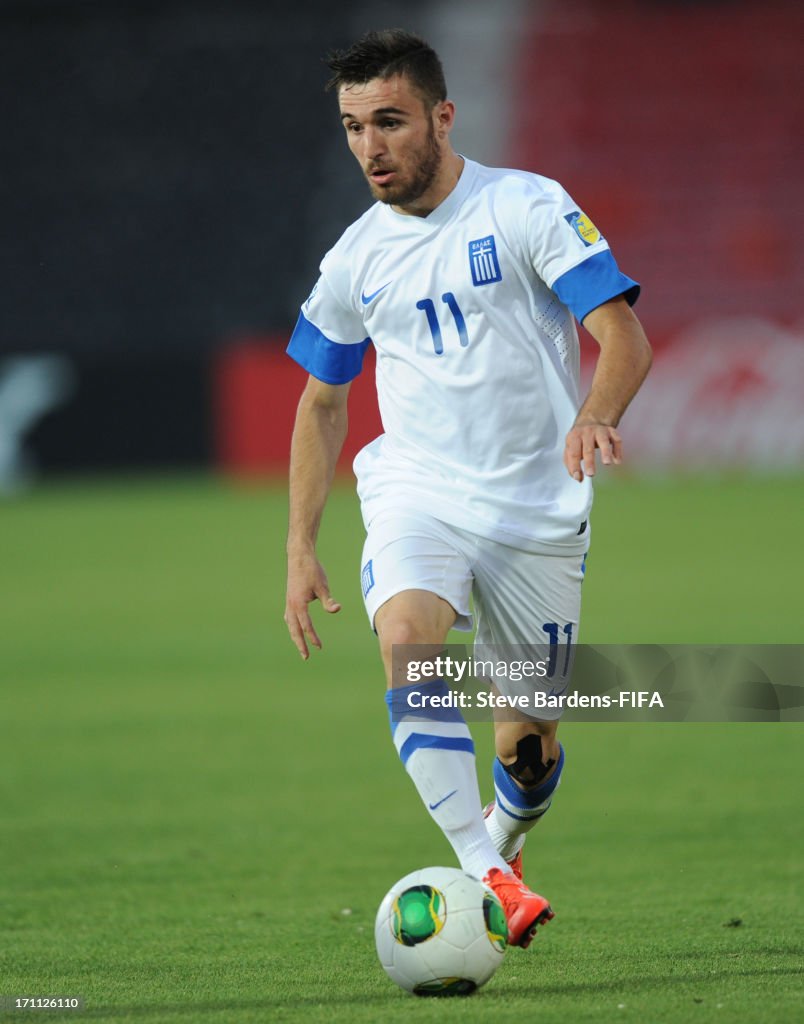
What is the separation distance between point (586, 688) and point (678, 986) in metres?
2.49

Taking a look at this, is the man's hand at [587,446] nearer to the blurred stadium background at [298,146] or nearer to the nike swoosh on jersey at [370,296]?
the nike swoosh on jersey at [370,296]

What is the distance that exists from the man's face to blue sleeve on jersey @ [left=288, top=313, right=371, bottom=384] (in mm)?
507

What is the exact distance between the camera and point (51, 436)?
23.0m

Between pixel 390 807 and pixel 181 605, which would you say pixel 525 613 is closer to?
pixel 390 807

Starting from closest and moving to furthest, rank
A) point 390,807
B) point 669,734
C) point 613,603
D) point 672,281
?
point 390,807
point 669,734
point 613,603
point 672,281

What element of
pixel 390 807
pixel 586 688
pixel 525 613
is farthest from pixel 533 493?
pixel 390 807

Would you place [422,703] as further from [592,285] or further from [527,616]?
[592,285]

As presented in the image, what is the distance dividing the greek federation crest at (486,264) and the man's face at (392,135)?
0.24m

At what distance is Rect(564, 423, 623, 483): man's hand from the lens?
13.0 feet

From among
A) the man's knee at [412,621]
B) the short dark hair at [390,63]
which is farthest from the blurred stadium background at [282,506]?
the short dark hair at [390,63]

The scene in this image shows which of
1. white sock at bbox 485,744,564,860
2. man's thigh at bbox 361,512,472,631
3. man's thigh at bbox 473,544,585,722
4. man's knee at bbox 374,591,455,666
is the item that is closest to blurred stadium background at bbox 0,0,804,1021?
white sock at bbox 485,744,564,860

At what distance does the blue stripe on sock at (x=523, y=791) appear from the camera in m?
5.17

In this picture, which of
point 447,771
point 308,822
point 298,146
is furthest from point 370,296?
point 298,146

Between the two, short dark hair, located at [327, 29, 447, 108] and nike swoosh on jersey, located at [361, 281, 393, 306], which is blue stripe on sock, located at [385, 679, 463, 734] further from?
short dark hair, located at [327, 29, 447, 108]
